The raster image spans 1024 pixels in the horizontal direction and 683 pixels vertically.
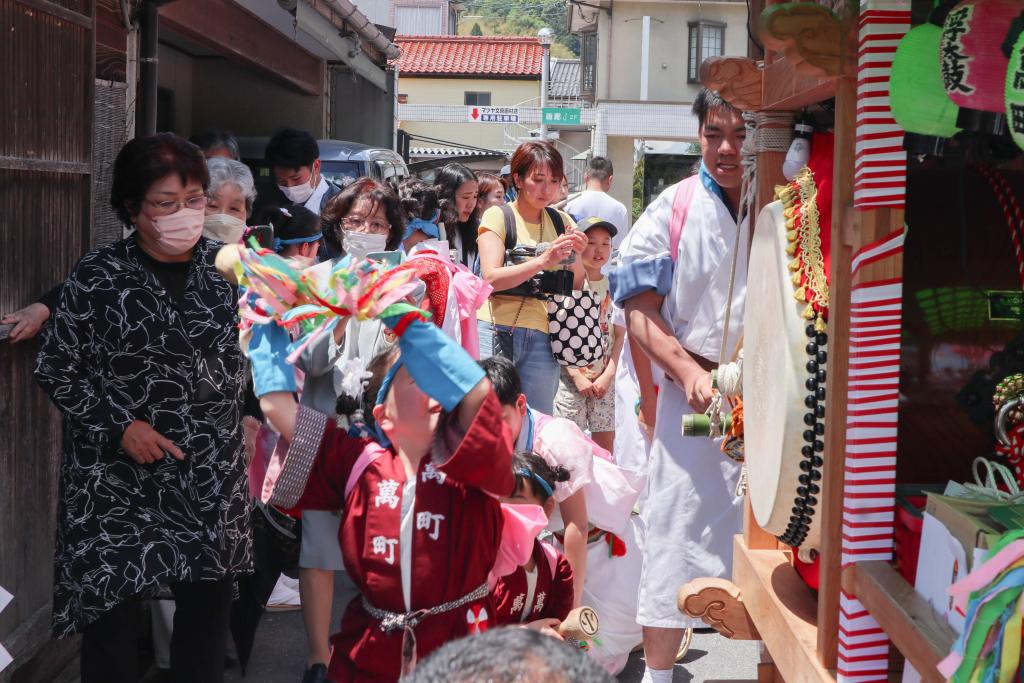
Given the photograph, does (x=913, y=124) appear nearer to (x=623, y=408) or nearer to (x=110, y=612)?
(x=110, y=612)

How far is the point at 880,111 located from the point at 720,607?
139cm

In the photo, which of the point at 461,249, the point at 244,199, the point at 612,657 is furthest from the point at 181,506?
the point at 461,249

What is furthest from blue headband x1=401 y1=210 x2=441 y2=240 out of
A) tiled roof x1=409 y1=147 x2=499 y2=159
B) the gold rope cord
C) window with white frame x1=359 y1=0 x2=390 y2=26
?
tiled roof x1=409 y1=147 x2=499 y2=159

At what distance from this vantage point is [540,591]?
132 inches

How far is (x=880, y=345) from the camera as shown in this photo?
2145 mm

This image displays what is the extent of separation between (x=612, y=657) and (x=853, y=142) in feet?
9.72

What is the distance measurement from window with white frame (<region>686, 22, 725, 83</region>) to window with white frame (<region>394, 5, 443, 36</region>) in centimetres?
1932

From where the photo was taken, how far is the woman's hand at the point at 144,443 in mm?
3400

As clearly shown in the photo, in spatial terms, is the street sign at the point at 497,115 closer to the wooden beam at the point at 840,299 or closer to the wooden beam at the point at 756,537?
the wooden beam at the point at 756,537

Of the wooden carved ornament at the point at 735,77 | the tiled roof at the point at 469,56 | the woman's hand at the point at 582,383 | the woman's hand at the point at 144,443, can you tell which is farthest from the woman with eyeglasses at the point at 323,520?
the tiled roof at the point at 469,56

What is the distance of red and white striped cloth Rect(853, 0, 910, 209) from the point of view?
2.10m

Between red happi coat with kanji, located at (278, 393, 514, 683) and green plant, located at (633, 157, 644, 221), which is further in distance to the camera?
green plant, located at (633, 157, 644, 221)

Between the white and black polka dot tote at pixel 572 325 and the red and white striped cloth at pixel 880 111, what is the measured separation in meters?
3.74

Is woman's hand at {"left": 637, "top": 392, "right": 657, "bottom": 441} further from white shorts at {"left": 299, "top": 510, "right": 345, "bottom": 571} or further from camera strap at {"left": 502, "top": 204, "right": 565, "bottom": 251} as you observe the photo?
camera strap at {"left": 502, "top": 204, "right": 565, "bottom": 251}
